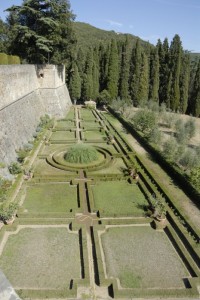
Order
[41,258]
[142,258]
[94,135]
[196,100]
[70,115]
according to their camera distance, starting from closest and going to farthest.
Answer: [41,258]
[142,258]
[94,135]
[70,115]
[196,100]

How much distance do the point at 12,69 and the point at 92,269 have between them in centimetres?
1793

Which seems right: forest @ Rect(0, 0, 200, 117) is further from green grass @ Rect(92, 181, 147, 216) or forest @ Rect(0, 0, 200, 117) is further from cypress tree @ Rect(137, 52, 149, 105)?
green grass @ Rect(92, 181, 147, 216)

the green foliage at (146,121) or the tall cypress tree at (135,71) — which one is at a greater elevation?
the tall cypress tree at (135,71)

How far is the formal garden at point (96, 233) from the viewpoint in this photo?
9.48 metres

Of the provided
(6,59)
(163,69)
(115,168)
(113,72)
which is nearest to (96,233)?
(115,168)

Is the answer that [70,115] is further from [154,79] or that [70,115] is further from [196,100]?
[196,100]

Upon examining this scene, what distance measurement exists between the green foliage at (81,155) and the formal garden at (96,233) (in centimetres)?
7

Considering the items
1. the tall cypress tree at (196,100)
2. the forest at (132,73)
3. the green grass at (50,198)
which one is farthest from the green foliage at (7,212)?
the tall cypress tree at (196,100)

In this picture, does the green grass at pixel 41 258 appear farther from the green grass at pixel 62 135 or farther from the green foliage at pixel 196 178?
the green grass at pixel 62 135

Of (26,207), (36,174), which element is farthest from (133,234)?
(36,174)

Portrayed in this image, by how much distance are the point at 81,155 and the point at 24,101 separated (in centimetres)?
956

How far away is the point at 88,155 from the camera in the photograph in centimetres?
2014

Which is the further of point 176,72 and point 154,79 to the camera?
point 154,79

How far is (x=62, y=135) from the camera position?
90.3ft
